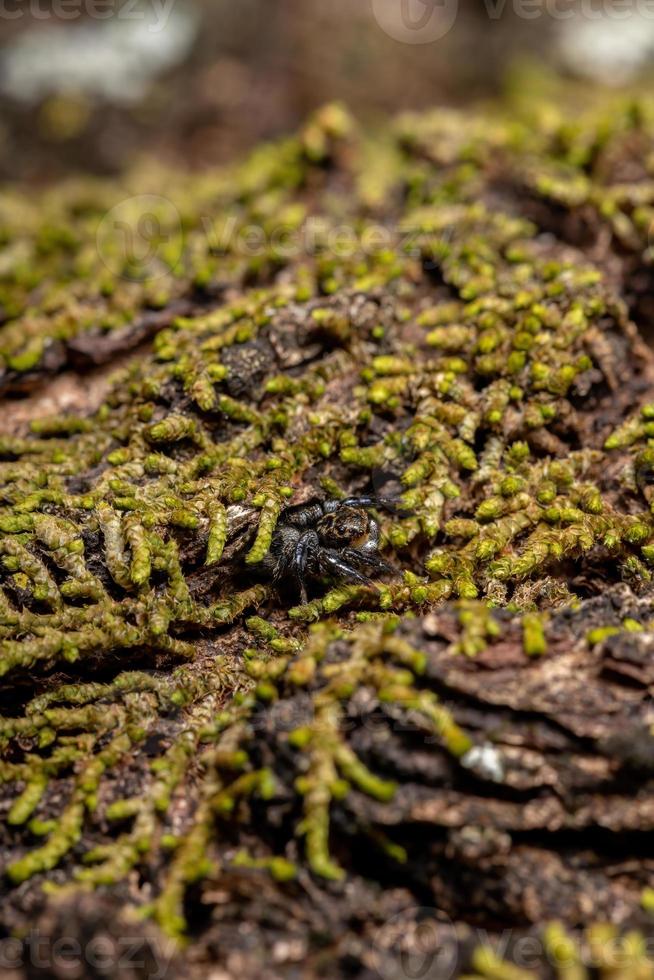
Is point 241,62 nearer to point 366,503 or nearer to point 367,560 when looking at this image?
point 366,503

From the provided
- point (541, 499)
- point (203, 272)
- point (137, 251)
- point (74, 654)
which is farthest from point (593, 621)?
point (137, 251)

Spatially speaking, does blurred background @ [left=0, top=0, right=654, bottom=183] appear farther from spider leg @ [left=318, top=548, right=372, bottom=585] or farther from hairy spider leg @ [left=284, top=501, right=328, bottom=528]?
spider leg @ [left=318, top=548, right=372, bottom=585]

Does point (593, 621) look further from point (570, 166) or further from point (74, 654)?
point (570, 166)

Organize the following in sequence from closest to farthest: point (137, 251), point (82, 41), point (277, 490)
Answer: point (277, 490)
point (137, 251)
point (82, 41)

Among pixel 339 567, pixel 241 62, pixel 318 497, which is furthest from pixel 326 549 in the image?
pixel 241 62

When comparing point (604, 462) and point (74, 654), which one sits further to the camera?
point (604, 462)

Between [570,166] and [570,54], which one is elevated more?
[570,54]

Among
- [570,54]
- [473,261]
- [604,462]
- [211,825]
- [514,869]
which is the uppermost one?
[570,54]

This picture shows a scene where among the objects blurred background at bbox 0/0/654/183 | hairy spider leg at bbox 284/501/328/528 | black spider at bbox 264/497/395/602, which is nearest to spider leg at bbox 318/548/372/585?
black spider at bbox 264/497/395/602
